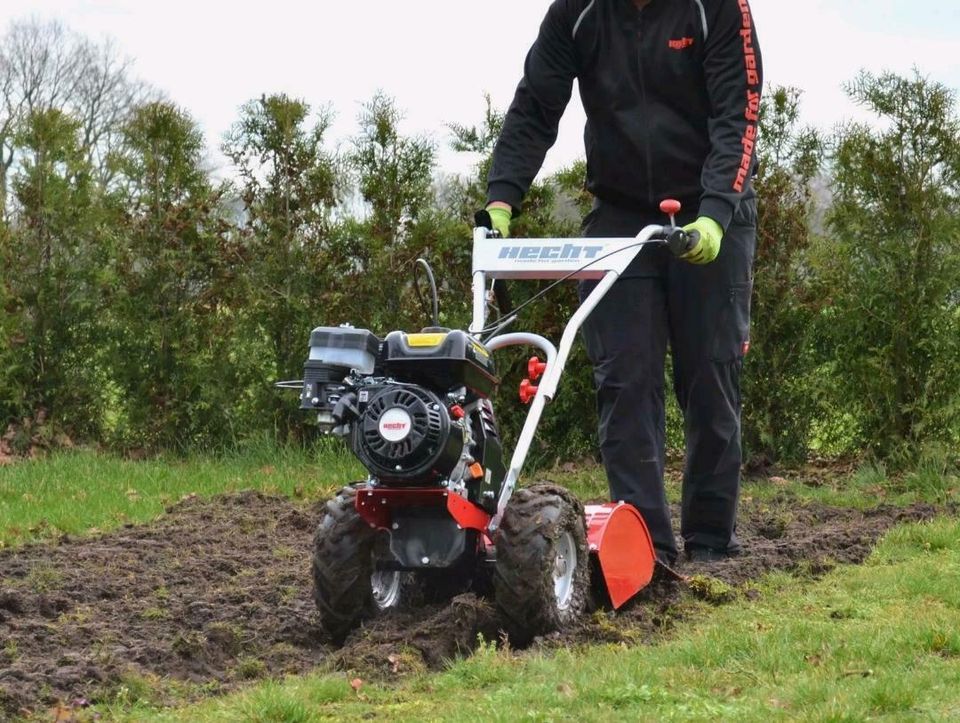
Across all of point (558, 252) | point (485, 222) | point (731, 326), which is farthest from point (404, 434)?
point (731, 326)

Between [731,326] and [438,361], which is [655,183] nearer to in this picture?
[731,326]

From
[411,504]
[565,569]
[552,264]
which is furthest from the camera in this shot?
[552,264]

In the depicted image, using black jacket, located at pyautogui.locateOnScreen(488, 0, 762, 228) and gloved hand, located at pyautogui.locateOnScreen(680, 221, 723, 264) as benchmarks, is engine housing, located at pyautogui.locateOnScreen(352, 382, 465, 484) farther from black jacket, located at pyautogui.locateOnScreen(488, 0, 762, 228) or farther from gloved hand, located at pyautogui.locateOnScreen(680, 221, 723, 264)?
black jacket, located at pyautogui.locateOnScreen(488, 0, 762, 228)

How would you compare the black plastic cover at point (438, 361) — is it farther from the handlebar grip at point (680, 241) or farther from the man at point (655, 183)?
the man at point (655, 183)

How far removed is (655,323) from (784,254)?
3185 millimetres

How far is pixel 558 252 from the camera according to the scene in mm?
4523

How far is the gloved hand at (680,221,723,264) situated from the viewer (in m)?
4.51

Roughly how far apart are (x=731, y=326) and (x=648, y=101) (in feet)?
2.78

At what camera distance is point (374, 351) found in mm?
3893

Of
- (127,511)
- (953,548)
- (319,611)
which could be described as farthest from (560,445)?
(319,611)

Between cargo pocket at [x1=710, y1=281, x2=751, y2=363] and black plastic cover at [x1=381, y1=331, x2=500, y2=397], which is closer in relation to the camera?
black plastic cover at [x1=381, y1=331, x2=500, y2=397]

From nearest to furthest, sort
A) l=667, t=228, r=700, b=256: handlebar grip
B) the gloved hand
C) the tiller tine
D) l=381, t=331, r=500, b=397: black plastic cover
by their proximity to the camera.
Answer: l=381, t=331, r=500, b=397: black plastic cover
the tiller tine
l=667, t=228, r=700, b=256: handlebar grip
the gloved hand

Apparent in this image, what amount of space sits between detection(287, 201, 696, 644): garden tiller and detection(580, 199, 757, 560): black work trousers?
567mm

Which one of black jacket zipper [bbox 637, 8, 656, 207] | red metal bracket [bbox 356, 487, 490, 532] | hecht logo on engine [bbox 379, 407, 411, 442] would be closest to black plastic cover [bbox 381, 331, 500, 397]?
hecht logo on engine [bbox 379, 407, 411, 442]
